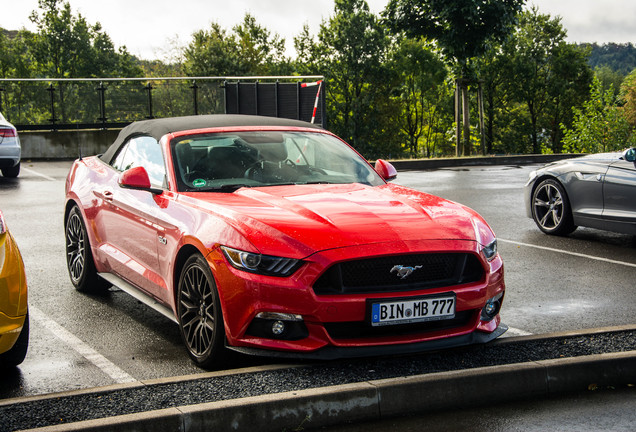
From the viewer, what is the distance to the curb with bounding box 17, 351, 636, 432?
12.2ft

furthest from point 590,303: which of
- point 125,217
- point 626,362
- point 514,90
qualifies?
point 514,90

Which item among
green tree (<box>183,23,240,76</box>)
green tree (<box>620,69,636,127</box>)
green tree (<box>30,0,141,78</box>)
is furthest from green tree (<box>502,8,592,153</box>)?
green tree (<box>30,0,141,78</box>)

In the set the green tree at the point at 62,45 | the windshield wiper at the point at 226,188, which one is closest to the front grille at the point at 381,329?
the windshield wiper at the point at 226,188

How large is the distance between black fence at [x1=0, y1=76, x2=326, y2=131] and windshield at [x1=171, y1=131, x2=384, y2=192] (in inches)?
690

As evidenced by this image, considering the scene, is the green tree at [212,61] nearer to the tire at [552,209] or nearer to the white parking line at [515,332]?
the tire at [552,209]

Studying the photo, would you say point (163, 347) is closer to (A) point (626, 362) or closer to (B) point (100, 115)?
(A) point (626, 362)

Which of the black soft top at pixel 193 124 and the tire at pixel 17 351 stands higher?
the black soft top at pixel 193 124

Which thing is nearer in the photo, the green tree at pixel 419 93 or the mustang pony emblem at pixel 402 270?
the mustang pony emblem at pixel 402 270

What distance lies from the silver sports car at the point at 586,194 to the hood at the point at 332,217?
4.42 m

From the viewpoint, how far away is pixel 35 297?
688 cm

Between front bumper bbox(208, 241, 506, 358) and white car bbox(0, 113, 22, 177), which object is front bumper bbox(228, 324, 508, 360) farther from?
white car bbox(0, 113, 22, 177)

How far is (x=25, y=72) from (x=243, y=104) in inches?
2380

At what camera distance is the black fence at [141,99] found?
2428 centimetres

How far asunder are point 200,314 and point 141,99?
21.9m
